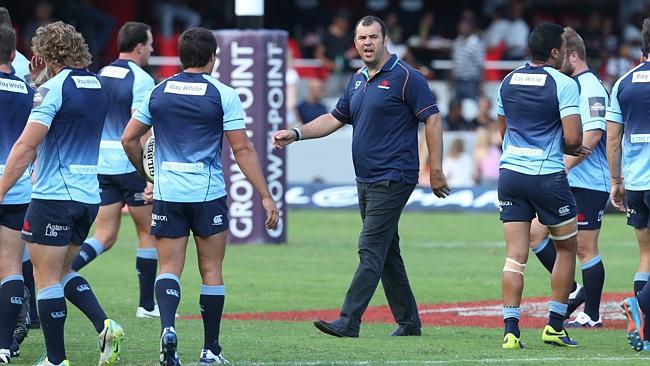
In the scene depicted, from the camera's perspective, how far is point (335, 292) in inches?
536

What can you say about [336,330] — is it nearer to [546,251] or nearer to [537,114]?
[546,251]

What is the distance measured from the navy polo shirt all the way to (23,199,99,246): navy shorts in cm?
254

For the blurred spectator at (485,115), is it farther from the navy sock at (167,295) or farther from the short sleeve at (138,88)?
the navy sock at (167,295)

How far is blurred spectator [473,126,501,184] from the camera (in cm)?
2380

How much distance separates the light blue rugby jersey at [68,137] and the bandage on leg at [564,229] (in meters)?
3.26

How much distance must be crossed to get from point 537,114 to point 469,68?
1713 cm

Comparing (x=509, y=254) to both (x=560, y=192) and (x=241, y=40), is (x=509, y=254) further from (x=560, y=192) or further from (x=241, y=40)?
(x=241, y=40)

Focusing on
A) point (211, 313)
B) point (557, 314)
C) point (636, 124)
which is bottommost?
point (557, 314)

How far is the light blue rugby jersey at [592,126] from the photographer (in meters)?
10.8

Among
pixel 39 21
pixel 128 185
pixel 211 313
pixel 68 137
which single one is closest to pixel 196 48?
pixel 68 137

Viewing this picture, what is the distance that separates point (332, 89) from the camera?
27.2 metres

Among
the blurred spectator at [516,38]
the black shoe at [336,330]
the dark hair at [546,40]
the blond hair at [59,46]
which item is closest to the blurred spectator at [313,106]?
the blurred spectator at [516,38]

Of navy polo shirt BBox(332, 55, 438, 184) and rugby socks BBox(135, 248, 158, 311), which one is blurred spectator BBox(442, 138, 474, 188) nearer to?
rugby socks BBox(135, 248, 158, 311)

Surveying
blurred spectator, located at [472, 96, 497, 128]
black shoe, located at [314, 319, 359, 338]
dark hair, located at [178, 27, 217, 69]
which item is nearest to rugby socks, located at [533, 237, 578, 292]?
black shoe, located at [314, 319, 359, 338]
